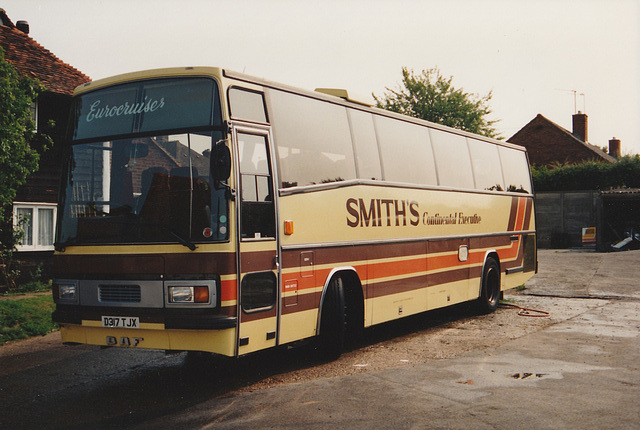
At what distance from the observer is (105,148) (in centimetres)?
754

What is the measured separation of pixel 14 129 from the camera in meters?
12.6

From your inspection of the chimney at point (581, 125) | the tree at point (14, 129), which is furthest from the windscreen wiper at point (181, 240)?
the chimney at point (581, 125)

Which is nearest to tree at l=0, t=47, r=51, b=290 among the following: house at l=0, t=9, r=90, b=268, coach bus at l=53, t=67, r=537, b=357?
house at l=0, t=9, r=90, b=268

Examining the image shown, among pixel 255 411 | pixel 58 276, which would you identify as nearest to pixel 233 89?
pixel 58 276

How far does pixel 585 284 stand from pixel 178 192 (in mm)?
14501

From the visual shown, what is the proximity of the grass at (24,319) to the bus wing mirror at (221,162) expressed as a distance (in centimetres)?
652

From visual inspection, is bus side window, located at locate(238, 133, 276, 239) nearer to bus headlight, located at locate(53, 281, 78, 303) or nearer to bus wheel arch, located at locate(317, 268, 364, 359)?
bus wheel arch, located at locate(317, 268, 364, 359)

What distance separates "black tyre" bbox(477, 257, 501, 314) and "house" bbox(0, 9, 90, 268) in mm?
11859

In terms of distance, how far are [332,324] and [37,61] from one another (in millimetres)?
16287

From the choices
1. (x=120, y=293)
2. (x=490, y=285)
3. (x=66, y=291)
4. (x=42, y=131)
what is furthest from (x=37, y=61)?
(x=120, y=293)

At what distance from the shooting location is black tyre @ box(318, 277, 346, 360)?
8.71 meters

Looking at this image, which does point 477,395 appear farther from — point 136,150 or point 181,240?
point 136,150

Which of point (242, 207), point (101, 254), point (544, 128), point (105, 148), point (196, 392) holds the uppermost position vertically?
point (544, 128)

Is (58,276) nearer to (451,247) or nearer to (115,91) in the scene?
(115,91)
